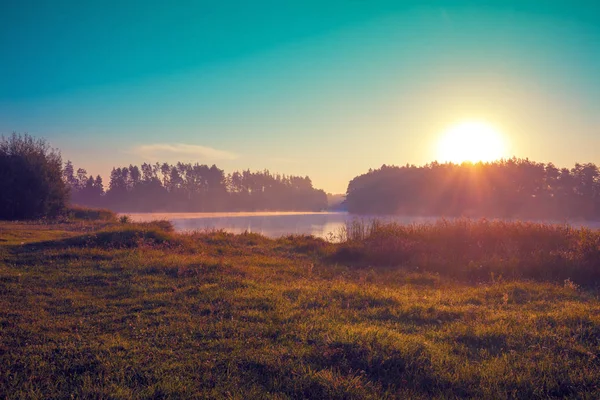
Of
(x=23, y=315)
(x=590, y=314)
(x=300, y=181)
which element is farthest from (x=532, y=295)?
(x=300, y=181)

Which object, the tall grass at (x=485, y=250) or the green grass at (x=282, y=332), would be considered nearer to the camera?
the green grass at (x=282, y=332)

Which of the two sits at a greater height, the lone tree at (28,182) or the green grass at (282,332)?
the lone tree at (28,182)

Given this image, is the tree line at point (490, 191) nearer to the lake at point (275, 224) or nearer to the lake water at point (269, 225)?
the lake at point (275, 224)

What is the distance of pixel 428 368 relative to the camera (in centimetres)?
486

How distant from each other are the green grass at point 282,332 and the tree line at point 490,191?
3322 cm

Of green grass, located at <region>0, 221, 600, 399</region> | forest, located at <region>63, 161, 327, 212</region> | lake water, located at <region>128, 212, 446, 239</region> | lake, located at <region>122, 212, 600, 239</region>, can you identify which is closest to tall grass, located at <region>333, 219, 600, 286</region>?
green grass, located at <region>0, 221, 600, 399</region>

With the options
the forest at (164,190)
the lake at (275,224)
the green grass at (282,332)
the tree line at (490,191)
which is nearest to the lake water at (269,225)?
the lake at (275,224)

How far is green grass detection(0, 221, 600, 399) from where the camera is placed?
175 inches

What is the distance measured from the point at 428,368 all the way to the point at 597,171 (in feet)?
194

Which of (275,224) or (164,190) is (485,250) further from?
(164,190)

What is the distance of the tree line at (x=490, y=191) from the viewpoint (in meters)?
49.4

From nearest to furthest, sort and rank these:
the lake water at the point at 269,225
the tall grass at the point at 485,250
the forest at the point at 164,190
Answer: the tall grass at the point at 485,250 < the lake water at the point at 269,225 < the forest at the point at 164,190

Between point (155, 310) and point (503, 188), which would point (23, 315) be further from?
point (503, 188)

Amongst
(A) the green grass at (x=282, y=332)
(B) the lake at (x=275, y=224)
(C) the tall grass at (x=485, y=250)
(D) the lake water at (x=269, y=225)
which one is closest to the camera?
(A) the green grass at (x=282, y=332)
